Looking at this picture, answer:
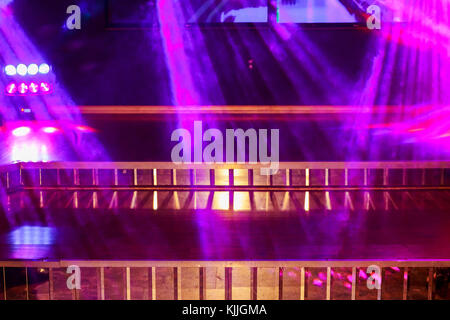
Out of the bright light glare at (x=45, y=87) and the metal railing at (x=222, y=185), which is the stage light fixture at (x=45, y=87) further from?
the metal railing at (x=222, y=185)

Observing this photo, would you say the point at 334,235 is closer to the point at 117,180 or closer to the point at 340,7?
the point at 117,180

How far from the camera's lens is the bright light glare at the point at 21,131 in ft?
12.5

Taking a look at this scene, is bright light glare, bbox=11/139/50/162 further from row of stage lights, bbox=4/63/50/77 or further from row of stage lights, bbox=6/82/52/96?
row of stage lights, bbox=4/63/50/77

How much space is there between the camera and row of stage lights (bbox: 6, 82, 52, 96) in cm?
375

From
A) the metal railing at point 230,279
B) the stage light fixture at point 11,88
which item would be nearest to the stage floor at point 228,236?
the metal railing at point 230,279

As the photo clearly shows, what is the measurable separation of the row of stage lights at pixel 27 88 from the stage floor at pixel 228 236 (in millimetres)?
1884

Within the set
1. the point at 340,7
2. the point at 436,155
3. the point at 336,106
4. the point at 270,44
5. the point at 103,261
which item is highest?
the point at 340,7

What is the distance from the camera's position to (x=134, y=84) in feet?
17.2

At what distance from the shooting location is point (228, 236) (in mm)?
1925

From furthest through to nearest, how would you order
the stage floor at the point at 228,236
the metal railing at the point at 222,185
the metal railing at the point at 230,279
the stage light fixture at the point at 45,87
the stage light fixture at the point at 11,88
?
the stage light fixture at the point at 45,87 → the stage light fixture at the point at 11,88 → the metal railing at the point at 222,185 → the stage floor at the point at 228,236 → the metal railing at the point at 230,279

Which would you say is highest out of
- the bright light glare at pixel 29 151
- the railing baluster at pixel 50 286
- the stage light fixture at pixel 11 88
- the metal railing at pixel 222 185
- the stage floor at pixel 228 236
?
the stage light fixture at pixel 11 88

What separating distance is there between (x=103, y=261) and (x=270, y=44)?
13.6 ft

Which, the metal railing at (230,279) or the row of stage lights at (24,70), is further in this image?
the row of stage lights at (24,70)

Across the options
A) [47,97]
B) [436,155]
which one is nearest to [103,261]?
[436,155]
